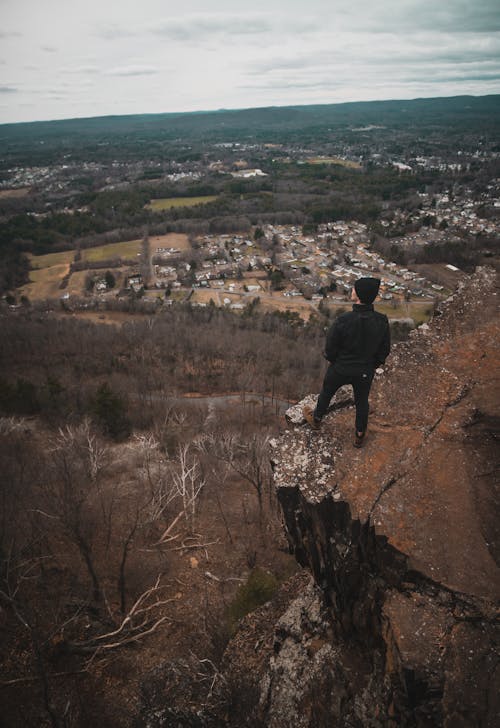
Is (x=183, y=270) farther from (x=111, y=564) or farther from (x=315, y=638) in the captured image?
(x=315, y=638)

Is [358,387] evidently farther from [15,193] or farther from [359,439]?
[15,193]

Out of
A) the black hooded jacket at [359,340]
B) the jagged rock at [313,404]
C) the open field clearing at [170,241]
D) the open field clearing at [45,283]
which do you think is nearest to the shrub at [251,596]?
the jagged rock at [313,404]

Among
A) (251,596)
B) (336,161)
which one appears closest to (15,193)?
(336,161)

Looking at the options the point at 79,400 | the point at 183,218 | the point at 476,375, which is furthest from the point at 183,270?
the point at 476,375

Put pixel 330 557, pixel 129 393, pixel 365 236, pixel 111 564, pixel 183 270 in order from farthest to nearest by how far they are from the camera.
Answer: pixel 365 236, pixel 183 270, pixel 129 393, pixel 111 564, pixel 330 557

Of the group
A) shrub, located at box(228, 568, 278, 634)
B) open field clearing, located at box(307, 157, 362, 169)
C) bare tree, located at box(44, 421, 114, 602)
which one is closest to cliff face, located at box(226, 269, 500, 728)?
shrub, located at box(228, 568, 278, 634)

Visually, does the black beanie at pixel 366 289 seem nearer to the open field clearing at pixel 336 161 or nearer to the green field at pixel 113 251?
the green field at pixel 113 251
